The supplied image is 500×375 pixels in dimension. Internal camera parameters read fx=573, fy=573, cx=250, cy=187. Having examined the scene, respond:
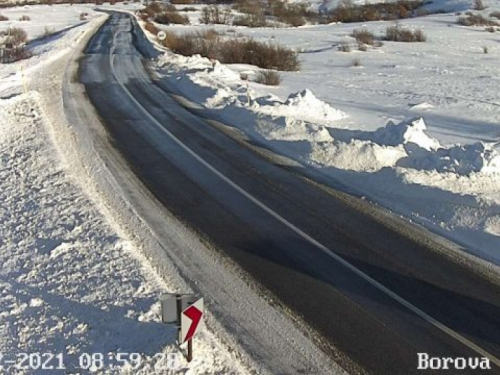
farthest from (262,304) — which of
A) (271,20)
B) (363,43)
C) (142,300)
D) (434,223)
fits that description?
(271,20)

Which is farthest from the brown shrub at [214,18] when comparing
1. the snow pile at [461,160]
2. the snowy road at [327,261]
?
the snow pile at [461,160]

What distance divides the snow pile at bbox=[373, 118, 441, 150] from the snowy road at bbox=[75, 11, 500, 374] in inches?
108

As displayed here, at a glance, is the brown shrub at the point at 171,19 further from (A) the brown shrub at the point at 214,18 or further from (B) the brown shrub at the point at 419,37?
(B) the brown shrub at the point at 419,37

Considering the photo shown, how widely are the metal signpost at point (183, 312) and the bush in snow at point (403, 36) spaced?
35.1 meters

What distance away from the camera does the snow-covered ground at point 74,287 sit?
5445 mm

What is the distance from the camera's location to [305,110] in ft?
53.6

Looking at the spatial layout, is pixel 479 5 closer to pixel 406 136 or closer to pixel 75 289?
pixel 406 136

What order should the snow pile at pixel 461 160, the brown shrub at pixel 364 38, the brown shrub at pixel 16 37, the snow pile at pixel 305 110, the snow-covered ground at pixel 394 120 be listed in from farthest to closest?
1. the brown shrub at pixel 16 37
2. the brown shrub at pixel 364 38
3. the snow pile at pixel 305 110
4. the snow pile at pixel 461 160
5. the snow-covered ground at pixel 394 120

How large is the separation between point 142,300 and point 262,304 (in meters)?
1.34

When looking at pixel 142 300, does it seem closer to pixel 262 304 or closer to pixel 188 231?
pixel 262 304

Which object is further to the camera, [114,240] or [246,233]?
[246,233]

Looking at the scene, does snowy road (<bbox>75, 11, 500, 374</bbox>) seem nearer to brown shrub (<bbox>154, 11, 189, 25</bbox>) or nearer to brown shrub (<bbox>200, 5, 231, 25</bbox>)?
brown shrub (<bbox>154, 11, 189, 25</bbox>)

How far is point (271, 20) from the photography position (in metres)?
61.5

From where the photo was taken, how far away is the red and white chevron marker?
5.07 meters
